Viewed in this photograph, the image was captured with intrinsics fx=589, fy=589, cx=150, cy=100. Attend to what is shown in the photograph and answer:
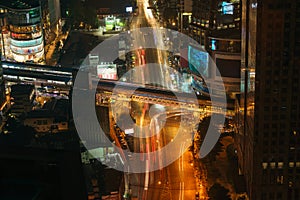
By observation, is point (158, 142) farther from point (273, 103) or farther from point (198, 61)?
point (198, 61)

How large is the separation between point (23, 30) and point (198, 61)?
3.38 meters

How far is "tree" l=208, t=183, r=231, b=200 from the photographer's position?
611 cm

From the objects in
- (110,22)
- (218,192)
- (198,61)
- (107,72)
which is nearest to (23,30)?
(107,72)

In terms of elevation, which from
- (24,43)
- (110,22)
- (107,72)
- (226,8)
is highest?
(226,8)

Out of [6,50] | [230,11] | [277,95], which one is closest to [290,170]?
[277,95]

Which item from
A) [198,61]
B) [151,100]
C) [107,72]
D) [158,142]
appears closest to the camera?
[158,142]

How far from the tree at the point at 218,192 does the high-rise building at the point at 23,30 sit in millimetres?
5900

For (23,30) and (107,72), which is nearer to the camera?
(107,72)

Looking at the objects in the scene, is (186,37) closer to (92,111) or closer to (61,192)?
(92,111)

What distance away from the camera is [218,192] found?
6.21 m

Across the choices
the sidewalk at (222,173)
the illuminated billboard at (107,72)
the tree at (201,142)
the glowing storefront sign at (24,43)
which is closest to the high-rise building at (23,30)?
the glowing storefront sign at (24,43)

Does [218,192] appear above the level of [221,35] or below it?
below

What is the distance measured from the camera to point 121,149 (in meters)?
7.28

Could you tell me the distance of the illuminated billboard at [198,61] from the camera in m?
9.83
